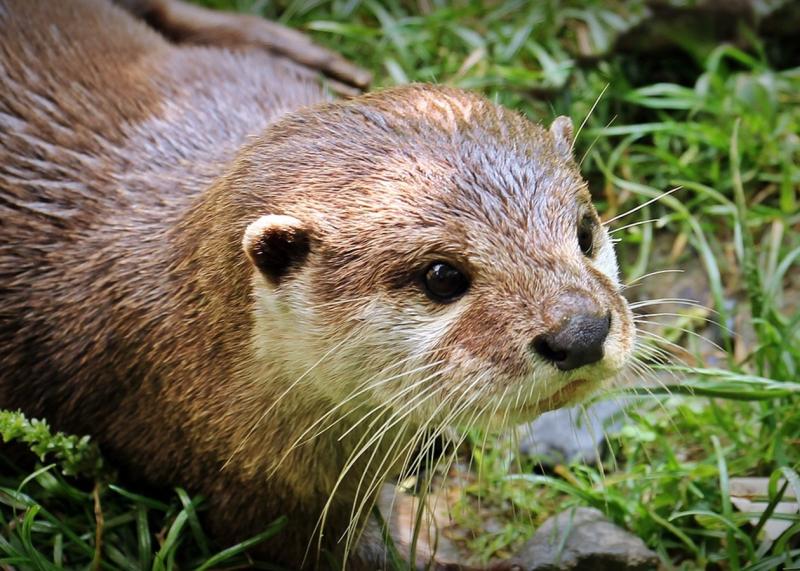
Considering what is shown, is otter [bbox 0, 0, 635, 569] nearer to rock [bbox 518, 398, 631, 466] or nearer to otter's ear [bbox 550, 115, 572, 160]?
otter's ear [bbox 550, 115, 572, 160]

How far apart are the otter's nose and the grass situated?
1.77 feet

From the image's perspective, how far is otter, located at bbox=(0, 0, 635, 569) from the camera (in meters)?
2.06

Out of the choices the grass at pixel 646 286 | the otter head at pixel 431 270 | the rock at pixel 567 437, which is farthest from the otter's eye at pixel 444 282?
the rock at pixel 567 437

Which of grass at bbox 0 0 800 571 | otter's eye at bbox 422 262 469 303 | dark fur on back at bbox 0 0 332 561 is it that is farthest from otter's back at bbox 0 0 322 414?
otter's eye at bbox 422 262 469 303

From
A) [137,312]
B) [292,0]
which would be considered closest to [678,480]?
[137,312]

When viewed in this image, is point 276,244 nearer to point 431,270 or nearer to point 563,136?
point 431,270

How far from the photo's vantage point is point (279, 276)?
2.20 meters

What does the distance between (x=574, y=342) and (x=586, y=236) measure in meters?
0.41

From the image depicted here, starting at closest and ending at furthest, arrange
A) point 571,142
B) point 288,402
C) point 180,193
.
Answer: point 288,402 → point 571,142 → point 180,193

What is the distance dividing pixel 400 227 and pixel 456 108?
1.24ft

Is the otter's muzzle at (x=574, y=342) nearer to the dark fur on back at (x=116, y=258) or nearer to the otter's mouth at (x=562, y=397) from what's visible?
the otter's mouth at (x=562, y=397)

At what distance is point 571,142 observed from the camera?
8.05 ft

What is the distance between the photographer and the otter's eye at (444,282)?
6.82ft

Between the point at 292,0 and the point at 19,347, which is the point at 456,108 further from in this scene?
the point at 292,0
